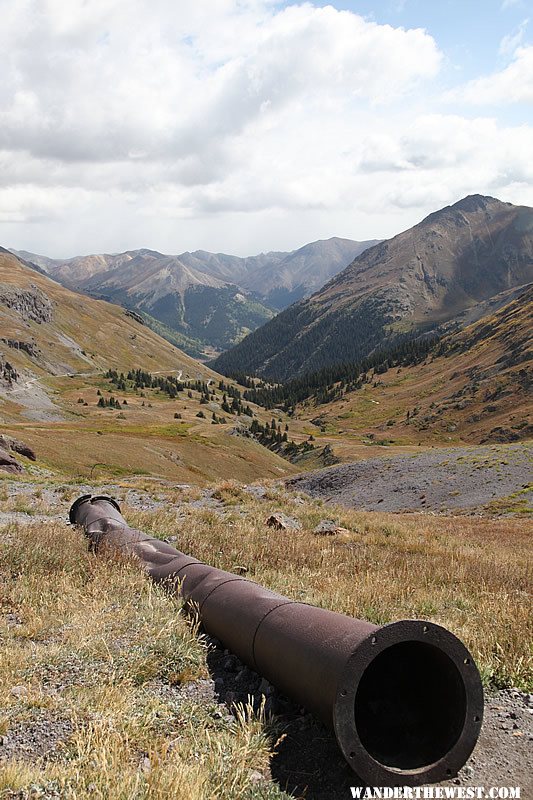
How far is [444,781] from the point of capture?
4.11 metres

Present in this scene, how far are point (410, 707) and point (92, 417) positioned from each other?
334 feet

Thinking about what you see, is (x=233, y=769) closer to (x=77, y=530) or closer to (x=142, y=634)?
(x=142, y=634)

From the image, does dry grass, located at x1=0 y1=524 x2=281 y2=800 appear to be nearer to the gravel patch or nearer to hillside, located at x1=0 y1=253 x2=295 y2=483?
hillside, located at x1=0 y1=253 x2=295 y2=483

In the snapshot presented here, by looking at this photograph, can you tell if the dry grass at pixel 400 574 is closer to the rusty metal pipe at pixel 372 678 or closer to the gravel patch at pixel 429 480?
the rusty metal pipe at pixel 372 678

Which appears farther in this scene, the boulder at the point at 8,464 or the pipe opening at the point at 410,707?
the boulder at the point at 8,464

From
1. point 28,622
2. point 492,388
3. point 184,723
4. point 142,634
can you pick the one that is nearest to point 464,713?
point 184,723

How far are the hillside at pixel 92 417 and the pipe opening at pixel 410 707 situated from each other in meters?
35.2

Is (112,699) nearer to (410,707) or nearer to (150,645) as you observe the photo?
(150,645)

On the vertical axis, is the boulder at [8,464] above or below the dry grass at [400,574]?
below

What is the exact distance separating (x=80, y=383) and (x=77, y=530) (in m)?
139

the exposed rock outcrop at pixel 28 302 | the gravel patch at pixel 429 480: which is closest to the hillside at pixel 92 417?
the exposed rock outcrop at pixel 28 302

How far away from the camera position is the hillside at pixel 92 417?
163ft

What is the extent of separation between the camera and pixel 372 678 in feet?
16.8

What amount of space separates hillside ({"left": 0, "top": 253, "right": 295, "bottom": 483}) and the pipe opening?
35.2 metres
